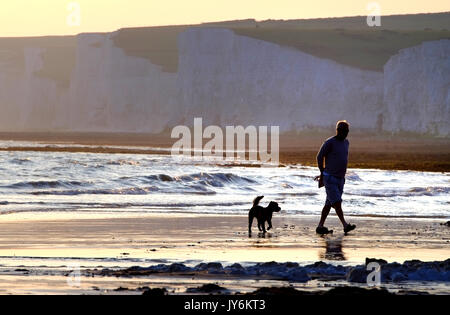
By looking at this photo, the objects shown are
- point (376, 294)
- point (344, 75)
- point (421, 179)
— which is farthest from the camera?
point (344, 75)

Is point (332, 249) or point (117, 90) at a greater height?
point (117, 90)

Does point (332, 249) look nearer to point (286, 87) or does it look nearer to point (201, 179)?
point (201, 179)

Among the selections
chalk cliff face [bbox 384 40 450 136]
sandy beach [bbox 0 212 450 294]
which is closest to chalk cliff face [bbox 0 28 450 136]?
chalk cliff face [bbox 384 40 450 136]

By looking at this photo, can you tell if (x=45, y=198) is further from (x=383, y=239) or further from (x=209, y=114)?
(x=209, y=114)

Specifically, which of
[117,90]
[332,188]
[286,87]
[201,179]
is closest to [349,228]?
[332,188]

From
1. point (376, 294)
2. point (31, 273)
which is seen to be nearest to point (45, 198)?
point (31, 273)

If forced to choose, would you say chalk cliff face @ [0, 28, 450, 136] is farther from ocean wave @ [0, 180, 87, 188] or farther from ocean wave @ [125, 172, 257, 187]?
ocean wave @ [0, 180, 87, 188]

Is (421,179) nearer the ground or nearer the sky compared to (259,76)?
nearer the ground
